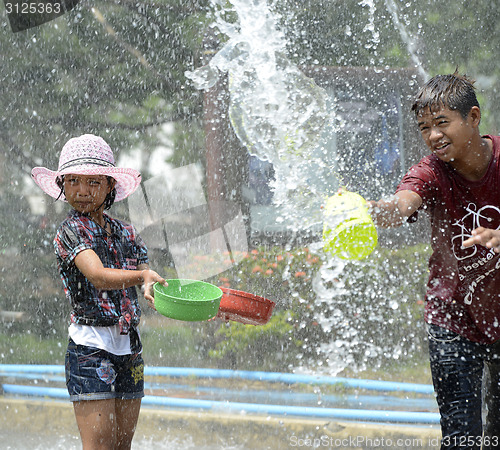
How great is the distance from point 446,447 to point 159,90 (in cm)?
490

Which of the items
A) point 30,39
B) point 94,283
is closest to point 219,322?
point 94,283

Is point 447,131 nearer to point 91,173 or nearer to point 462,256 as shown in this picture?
point 462,256

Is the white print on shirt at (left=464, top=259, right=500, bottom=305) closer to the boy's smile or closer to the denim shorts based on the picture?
the boy's smile

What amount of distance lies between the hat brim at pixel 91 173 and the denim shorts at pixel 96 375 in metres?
0.58

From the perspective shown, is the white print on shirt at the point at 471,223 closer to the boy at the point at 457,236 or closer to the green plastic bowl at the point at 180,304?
the boy at the point at 457,236

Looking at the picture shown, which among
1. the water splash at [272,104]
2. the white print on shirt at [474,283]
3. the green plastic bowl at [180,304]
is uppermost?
the water splash at [272,104]

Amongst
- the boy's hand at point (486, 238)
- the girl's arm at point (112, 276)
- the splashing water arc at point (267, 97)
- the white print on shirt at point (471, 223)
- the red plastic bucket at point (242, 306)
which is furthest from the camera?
the splashing water arc at point (267, 97)

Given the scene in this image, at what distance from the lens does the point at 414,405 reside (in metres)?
3.85

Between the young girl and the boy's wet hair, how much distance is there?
1060mm

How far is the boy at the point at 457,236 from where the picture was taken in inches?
79.6

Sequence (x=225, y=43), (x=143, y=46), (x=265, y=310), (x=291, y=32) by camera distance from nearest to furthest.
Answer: (x=265, y=310) → (x=225, y=43) → (x=291, y=32) → (x=143, y=46)

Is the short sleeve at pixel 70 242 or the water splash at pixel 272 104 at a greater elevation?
the water splash at pixel 272 104

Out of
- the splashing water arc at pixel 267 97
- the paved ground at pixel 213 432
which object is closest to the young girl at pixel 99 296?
the paved ground at pixel 213 432

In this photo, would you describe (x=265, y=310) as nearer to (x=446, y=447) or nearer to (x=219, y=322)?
(x=446, y=447)
